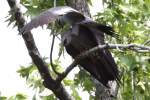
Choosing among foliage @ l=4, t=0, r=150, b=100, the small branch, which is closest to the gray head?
the small branch

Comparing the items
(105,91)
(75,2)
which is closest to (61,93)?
(105,91)

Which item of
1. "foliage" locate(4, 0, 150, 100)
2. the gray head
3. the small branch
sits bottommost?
"foliage" locate(4, 0, 150, 100)

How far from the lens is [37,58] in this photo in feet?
8.64

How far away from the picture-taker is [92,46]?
279cm

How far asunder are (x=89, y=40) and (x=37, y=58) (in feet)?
1.06

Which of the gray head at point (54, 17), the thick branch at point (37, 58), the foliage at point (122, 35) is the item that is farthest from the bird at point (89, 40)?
the foliage at point (122, 35)

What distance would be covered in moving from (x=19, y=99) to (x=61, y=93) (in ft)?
5.08

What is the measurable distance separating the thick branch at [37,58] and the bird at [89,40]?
0.17 m

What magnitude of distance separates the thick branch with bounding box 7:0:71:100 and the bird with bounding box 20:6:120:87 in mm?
166

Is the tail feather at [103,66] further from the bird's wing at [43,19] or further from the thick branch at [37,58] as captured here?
the bird's wing at [43,19]

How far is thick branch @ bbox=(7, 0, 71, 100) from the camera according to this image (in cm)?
256

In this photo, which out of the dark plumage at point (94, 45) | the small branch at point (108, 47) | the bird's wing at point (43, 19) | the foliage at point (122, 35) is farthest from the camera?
the foliage at point (122, 35)

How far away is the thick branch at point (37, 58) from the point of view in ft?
8.41

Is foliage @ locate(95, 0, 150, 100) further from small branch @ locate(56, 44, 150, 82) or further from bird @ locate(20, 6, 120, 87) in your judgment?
small branch @ locate(56, 44, 150, 82)
